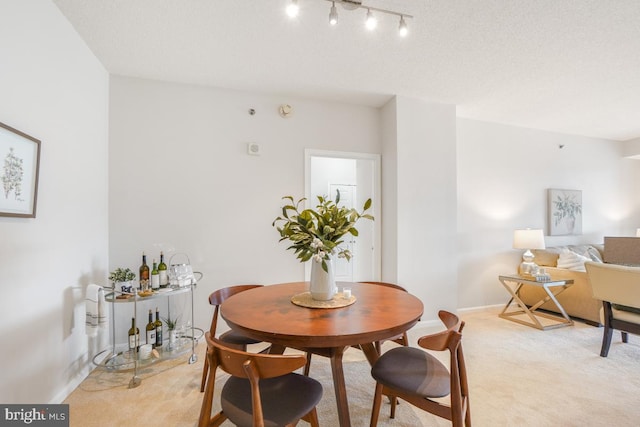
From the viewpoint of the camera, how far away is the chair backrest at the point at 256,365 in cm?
112

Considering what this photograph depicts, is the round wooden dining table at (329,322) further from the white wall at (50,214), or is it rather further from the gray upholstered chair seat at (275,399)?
the white wall at (50,214)

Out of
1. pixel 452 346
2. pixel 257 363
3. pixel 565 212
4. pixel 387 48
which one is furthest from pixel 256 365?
pixel 565 212

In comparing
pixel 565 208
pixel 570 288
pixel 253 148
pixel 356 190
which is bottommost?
pixel 570 288

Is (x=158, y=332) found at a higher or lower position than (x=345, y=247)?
lower

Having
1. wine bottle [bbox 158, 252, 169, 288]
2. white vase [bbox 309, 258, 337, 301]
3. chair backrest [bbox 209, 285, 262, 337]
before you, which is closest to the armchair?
white vase [bbox 309, 258, 337, 301]

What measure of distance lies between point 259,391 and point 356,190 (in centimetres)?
347

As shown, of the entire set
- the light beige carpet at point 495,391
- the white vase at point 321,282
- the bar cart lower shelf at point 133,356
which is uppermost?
the white vase at point 321,282

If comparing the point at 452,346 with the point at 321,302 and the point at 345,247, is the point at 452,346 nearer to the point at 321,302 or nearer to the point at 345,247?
the point at 321,302

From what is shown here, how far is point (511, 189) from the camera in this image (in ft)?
14.6

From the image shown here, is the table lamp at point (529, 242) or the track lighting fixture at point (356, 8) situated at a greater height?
the track lighting fixture at point (356, 8)

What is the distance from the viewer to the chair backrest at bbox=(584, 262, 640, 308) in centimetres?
245

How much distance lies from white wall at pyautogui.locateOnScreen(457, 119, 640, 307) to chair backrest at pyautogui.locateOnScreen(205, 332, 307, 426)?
360 cm

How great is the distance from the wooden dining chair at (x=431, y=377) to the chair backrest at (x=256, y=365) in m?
0.56

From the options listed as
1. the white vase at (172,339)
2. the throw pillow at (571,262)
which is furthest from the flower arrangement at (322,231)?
the throw pillow at (571,262)
